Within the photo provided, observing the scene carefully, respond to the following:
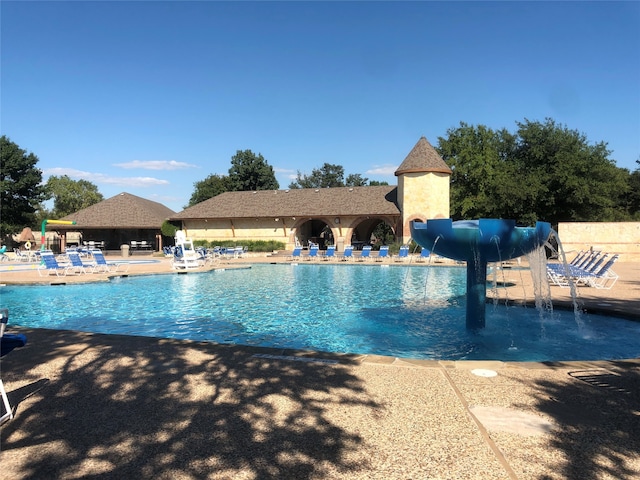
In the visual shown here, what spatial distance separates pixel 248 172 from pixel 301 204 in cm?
2224

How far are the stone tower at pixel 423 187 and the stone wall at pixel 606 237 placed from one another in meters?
8.06

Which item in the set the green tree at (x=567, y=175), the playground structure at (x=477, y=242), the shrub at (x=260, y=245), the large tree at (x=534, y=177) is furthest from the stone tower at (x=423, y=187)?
the playground structure at (x=477, y=242)

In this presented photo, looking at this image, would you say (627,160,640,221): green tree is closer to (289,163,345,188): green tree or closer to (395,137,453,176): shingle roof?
(395,137,453,176): shingle roof

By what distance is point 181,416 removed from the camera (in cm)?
356

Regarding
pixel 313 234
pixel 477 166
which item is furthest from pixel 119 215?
pixel 477 166

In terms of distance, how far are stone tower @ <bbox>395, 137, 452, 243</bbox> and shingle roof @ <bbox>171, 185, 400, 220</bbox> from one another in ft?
4.61

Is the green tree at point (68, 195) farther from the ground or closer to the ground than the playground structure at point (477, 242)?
farther from the ground

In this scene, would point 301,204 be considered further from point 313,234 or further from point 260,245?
point 313,234

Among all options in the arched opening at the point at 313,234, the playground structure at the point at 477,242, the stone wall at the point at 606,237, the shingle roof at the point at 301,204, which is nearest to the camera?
the playground structure at the point at 477,242

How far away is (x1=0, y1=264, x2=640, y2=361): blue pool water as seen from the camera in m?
6.79

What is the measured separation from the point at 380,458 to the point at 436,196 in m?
28.9

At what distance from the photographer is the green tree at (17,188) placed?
134 ft

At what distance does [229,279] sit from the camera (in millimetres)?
16672

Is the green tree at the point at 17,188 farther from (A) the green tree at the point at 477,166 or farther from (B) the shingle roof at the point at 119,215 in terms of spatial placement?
(A) the green tree at the point at 477,166
